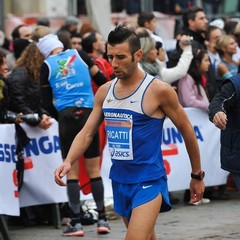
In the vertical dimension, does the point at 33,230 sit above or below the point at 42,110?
below

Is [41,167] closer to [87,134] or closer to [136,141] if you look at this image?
[87,134]

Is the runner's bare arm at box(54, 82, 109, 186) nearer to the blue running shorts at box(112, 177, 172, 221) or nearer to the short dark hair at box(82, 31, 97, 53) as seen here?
the blue running shorts at box(112, 177, 172, 221)

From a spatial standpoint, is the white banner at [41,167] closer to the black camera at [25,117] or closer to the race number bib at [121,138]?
the black camera at [25,117]

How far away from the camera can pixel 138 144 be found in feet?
24.0

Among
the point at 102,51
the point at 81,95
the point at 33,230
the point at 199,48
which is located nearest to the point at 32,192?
the point at 33,230

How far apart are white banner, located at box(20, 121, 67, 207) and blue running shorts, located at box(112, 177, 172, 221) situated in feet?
10.8

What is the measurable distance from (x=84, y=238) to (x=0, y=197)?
947mm

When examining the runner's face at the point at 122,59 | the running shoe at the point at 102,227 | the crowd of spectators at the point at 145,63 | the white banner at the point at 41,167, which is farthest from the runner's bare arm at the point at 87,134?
the white banner at the point at 41,167

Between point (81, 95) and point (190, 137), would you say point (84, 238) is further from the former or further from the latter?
point (190, 137)

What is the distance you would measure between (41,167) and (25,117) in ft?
2.11

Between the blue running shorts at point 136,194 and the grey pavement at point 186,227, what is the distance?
8.27 feet

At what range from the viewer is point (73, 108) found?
33.7 feet

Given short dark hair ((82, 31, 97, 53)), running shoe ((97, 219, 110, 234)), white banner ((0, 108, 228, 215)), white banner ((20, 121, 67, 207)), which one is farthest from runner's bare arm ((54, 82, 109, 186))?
short dark hair ((82, 31, 97, 53))

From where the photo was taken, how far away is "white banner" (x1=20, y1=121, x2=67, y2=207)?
419 inches
